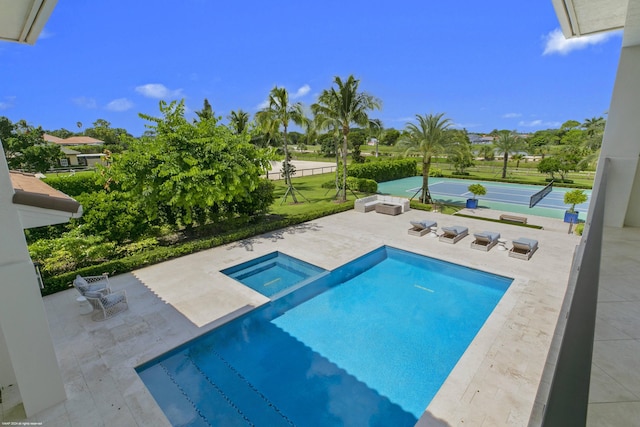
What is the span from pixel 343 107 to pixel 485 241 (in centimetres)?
1164

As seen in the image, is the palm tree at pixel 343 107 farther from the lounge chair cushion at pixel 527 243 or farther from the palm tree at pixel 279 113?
the lounge chair cushion at pixel 527 243

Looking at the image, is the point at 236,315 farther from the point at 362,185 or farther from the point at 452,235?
the point at 362,185

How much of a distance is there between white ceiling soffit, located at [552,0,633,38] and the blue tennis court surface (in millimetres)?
16996

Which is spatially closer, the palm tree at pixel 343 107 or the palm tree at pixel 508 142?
the palm tree at pixel 343 107

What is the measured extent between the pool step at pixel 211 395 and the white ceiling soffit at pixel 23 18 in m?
6.67

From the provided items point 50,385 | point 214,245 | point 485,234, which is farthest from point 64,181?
point 485,234

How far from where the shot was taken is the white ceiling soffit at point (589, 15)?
4.13 m

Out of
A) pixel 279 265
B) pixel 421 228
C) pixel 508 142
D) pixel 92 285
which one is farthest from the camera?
pixel 508 142

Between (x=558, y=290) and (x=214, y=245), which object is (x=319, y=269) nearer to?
(x=214, y=245)

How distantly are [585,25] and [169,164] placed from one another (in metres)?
12.1

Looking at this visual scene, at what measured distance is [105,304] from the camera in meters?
7.95

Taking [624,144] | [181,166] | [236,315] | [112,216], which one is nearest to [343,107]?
[181,166]

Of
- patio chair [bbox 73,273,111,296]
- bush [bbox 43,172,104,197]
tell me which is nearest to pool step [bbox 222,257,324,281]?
patio chair [bbox 73,273,111,296]

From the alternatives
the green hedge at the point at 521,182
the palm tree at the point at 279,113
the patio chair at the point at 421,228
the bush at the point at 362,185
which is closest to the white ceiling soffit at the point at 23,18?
the patio chair at the point at 421,228
